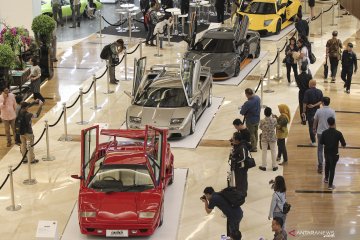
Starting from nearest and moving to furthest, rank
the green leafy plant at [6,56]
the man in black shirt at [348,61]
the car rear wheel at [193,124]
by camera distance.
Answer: the car rear wheel at [193,124] < the green leafy plant at [6,56] < the man in black shirt at [348,61]

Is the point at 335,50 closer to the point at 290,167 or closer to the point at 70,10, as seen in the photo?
the point at 290,167

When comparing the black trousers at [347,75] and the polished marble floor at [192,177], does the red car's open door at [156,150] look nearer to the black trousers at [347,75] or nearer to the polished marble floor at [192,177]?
the polished marble floor at [192,177]

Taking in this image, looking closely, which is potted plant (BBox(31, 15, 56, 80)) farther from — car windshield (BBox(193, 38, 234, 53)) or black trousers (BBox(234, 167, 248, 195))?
black trousers (BBox(234, 167, 248, 195))

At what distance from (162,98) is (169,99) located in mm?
165

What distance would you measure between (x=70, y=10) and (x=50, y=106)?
14462 mm

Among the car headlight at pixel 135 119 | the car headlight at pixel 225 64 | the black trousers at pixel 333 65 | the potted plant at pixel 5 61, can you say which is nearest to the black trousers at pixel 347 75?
the black trousers at pixel 333 65

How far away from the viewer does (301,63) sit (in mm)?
20406

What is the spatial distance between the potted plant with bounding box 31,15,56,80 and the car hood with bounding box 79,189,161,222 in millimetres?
11418

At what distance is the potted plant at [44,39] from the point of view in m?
23.7

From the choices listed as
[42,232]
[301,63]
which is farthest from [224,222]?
[301,63]

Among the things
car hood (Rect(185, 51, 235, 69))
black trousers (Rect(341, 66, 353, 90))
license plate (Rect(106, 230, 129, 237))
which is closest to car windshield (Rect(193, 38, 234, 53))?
car hood (Rect(185, 51, 235, 69))

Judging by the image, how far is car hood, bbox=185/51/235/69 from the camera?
915 inches

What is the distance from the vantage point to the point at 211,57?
928 inches

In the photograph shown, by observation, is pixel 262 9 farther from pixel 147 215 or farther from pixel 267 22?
pixel 147 215
